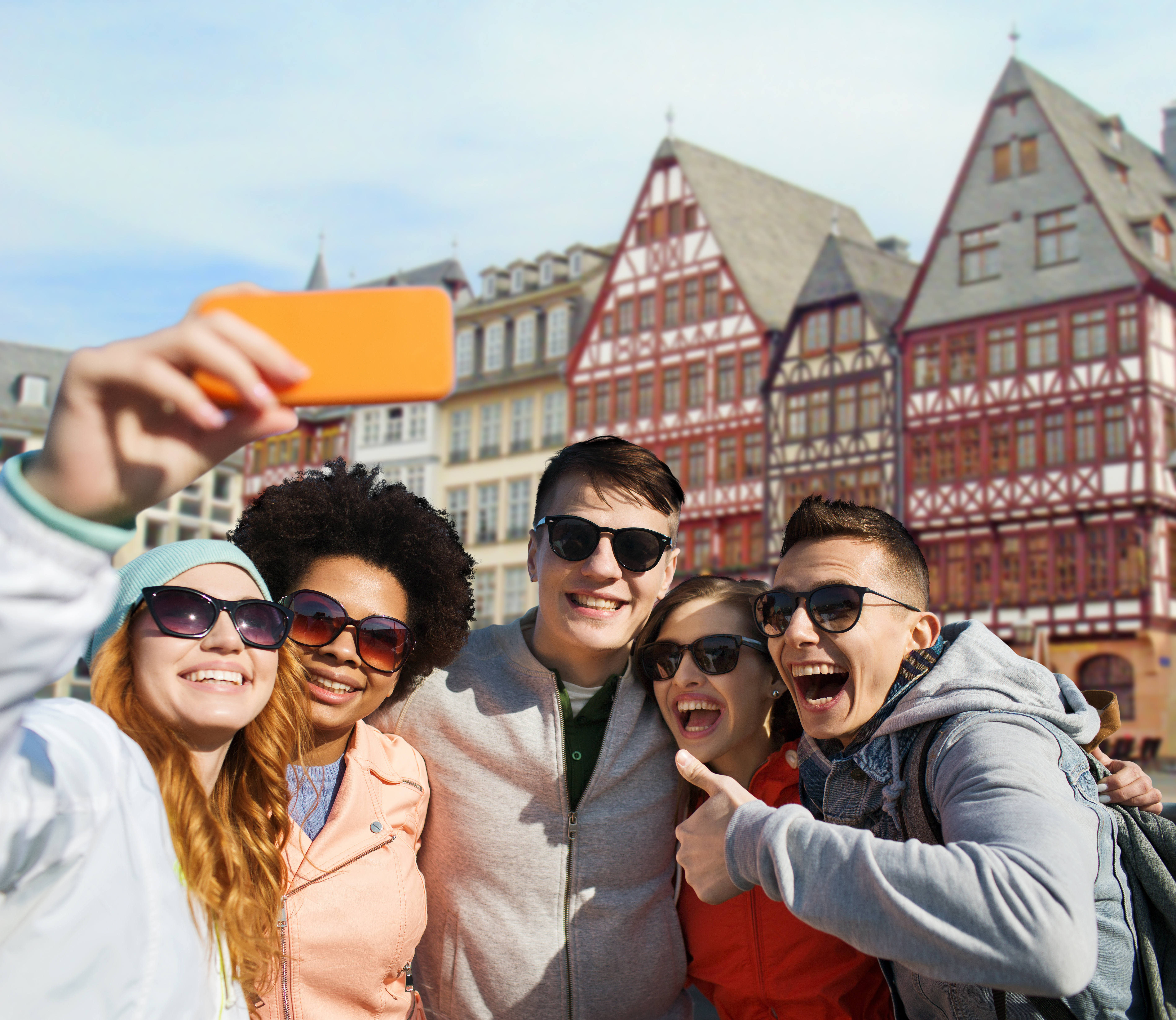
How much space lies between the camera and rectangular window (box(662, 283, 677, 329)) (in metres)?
31.7

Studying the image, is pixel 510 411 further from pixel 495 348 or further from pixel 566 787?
pixel 566 787

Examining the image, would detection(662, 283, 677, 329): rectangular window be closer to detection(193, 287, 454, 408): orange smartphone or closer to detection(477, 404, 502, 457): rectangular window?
detection(477, 404, 502, 457): rectangular window

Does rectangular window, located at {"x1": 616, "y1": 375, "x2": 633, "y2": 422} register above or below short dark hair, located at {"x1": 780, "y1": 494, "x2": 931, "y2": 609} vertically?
above

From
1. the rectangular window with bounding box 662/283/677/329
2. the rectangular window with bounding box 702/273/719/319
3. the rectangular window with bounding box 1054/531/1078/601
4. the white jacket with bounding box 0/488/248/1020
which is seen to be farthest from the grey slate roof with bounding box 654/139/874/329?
the white jacket with bounding box 0/488/248/1020

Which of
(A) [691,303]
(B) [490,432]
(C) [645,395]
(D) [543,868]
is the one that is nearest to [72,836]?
(D) [543,868]

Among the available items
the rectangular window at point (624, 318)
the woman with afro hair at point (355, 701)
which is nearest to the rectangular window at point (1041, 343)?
the rectangular window at point (624, 318)

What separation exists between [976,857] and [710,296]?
29.7 meters

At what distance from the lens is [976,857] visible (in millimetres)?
2023

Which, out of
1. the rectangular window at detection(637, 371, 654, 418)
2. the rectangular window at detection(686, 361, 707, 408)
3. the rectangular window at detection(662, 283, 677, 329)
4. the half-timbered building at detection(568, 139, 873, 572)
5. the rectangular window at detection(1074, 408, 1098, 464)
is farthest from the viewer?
the rectangular window at detection(637, 371, 654, 418)

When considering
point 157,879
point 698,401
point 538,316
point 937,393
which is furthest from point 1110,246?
point 157,879

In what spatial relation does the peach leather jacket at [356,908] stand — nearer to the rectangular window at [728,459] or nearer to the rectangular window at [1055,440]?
the rectangular window at [1055,440]

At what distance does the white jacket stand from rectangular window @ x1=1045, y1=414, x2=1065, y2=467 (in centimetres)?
2559

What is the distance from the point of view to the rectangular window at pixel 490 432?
37156 mm

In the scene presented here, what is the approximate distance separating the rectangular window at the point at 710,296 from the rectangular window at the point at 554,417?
18.1 ft
